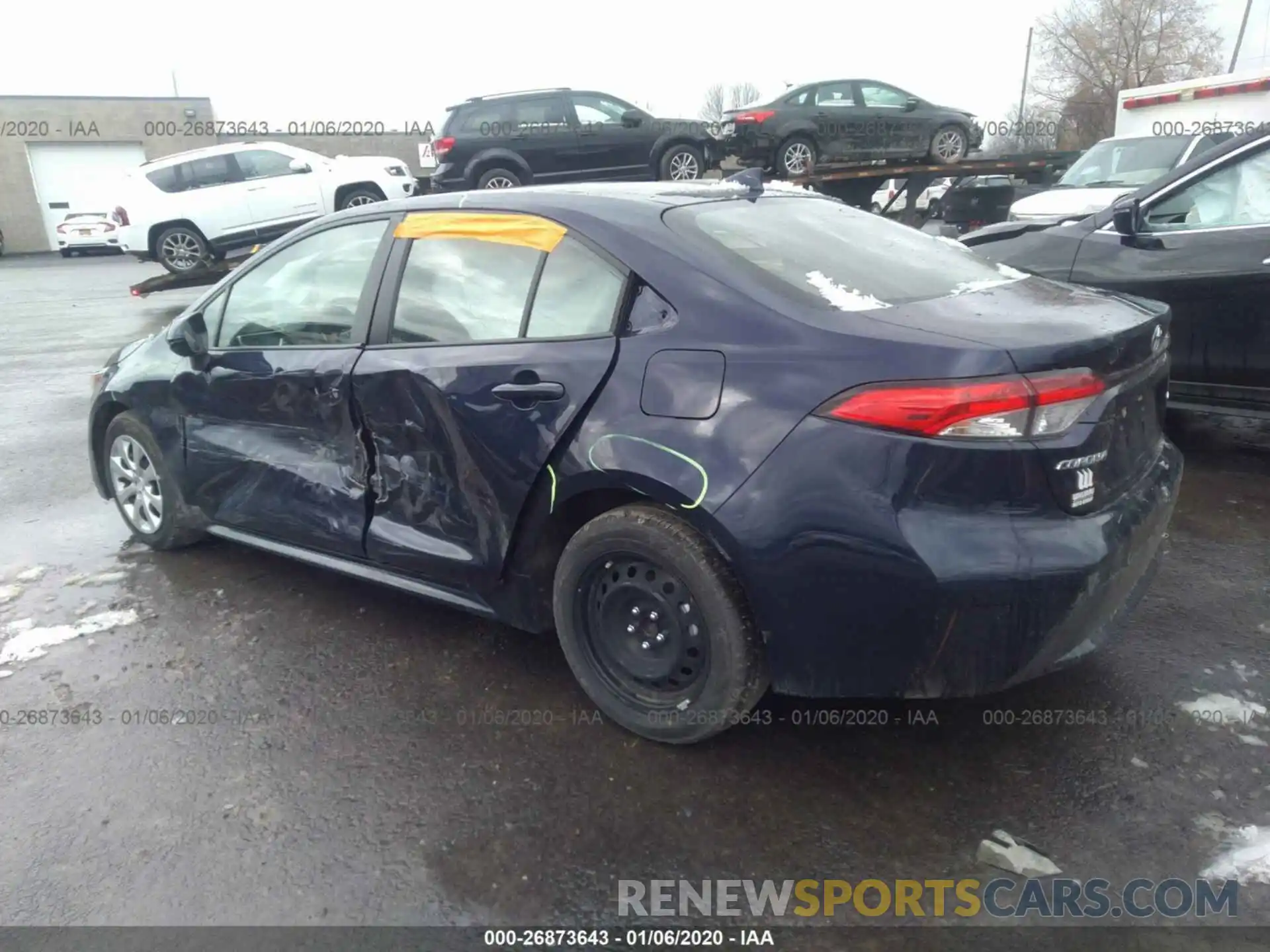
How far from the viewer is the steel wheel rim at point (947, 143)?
1291 centimetres

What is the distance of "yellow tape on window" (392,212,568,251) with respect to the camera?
3.14 m

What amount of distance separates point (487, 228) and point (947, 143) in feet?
37.2

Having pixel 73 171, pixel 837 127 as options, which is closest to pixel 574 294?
pixel 837 127

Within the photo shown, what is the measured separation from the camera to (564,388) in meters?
2.88

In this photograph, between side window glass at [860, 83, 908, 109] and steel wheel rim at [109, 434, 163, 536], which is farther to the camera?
side window glass at [860, 83, 908, 109]

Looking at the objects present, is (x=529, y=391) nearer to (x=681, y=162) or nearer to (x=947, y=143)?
(x=681, y=162)

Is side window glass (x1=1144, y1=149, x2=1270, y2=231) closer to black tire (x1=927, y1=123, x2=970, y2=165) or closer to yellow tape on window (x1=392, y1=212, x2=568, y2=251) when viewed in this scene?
yellow tape on window (x1=392, y1=212, x2=568, y2=251)

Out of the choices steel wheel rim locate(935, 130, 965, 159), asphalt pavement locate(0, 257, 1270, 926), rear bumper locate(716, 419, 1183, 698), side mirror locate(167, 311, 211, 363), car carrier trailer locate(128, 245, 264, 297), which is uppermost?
steel wheel rim locate(935, 130, 965, 159)

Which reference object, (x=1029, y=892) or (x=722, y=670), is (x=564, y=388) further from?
(x=1029, y=892)

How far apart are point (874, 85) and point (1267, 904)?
12079 mm

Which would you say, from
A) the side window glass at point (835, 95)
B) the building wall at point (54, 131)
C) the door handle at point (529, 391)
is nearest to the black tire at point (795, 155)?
the side window glass at point (835, 95)

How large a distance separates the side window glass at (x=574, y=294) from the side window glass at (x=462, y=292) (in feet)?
0.22

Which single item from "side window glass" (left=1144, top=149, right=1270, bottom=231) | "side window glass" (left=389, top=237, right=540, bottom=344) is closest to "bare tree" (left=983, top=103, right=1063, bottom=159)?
"side window glass" (left=1144, top=149, right=1270, bottom=231)

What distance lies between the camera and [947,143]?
42.5 ft
